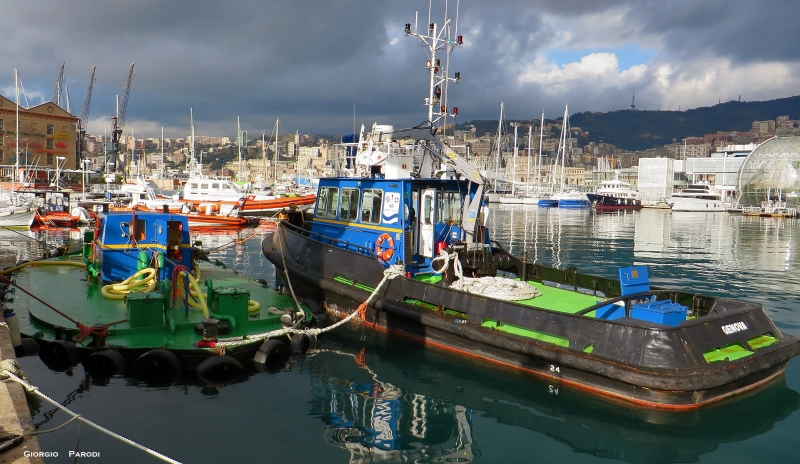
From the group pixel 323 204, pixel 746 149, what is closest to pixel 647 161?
pixel 746 149

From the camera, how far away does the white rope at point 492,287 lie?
32.2ft

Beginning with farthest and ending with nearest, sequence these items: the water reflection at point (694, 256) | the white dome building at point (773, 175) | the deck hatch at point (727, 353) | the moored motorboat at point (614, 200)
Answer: the moored motorboat at point (614, 200)
the white dome building at point (773, 175)
the water reflection at point (694, 256)
the deck hatch at point (727, 353)

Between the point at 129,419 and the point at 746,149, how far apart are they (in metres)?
133

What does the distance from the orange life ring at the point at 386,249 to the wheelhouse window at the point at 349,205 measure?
47.3 inches

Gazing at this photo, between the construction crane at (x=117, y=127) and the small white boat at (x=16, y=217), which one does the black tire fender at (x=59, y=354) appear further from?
the construction crane at (x=117, y=127)

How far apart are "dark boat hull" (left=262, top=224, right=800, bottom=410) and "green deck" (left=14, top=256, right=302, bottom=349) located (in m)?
2.18

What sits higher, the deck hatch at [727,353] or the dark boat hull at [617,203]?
the dark boat hull at [617,203]

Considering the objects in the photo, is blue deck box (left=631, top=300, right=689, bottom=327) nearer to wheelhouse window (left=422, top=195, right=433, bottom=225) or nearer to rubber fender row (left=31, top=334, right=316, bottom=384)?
wheelhouse window (left=422, top=195, right=433, bottom=225)

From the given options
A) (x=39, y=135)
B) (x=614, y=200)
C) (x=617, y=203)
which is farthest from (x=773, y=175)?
(x=39, y=135)

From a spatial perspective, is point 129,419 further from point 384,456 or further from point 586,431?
point 586,431

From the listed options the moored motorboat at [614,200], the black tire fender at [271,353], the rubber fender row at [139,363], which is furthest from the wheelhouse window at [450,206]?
the moored motorboat at [614,200]

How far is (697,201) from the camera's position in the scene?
2940 inches

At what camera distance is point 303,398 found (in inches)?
319

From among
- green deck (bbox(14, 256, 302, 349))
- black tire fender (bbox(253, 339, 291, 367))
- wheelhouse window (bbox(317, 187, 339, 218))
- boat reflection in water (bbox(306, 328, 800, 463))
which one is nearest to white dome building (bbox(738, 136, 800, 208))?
wheelhouse window (bbox(317, 187, 339, 218))
